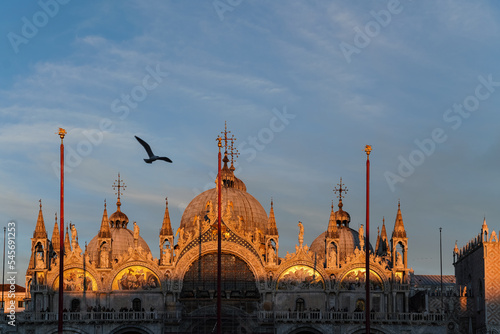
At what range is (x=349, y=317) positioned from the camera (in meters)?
82.4

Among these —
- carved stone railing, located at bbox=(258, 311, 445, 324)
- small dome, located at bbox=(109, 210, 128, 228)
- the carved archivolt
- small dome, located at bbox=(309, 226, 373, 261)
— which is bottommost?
carved stone railing, located at bbox=(258, 311, 445, 324)

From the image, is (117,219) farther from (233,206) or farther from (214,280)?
(214,280)

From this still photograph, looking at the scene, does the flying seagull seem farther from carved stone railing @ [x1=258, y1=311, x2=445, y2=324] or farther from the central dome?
the central dome

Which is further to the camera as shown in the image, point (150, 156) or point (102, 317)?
point (102, 317)

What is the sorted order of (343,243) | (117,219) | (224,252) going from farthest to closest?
1. (117,219)
2. (343,243)
3. (224,252)

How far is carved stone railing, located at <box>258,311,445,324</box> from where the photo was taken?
81375mm

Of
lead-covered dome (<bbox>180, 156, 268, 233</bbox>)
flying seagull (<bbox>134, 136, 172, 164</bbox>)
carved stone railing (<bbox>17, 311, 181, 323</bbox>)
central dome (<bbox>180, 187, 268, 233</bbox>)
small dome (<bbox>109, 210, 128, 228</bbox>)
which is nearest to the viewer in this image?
flying seagull (<bbox>134, 136, 172, 164</bbox>)

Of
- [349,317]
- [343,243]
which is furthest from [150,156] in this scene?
[343,243]

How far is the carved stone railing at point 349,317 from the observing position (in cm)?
8138

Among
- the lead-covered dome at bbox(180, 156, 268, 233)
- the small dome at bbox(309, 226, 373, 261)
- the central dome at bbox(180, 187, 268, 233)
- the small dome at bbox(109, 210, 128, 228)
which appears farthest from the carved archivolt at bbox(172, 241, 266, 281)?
the small dome at bbox(109, 210, 128, 228)

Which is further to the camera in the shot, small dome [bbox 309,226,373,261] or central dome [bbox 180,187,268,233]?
central dome [bbox 180,187,268,233]

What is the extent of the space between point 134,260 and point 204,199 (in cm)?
1452

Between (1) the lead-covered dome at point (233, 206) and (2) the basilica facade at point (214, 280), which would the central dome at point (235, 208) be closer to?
(1) the lead-covered dome at point (233, 206)

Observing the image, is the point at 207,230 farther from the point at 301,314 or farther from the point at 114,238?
the point at 114,238
